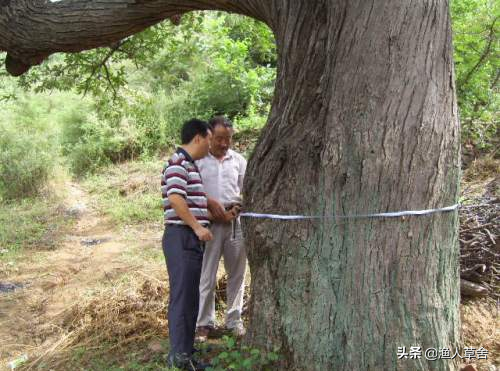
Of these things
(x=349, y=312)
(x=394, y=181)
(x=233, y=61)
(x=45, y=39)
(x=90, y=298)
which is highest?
(x=233, y=61)

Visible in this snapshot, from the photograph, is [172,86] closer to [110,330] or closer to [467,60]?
[467,60]

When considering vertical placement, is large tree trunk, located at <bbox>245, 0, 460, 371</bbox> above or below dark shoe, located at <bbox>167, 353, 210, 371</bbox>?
above

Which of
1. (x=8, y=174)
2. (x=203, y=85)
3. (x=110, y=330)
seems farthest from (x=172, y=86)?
(x=110, y=330)

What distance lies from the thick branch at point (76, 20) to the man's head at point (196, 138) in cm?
99

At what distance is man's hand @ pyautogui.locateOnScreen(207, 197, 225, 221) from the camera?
4.27 metres

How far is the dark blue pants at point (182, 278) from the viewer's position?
3766 millimetres

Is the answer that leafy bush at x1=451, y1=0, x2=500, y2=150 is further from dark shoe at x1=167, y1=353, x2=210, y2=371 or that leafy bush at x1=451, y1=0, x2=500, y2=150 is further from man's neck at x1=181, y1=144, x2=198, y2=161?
dark shoe at x1=167, y1=353, x2=210, y2=371

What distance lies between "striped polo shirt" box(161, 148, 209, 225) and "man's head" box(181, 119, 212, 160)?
0.06m

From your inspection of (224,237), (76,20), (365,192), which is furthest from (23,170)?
(365,192)

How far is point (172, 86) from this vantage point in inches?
645

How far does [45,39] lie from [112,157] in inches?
406

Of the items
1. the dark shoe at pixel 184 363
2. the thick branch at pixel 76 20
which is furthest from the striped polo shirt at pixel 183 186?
the thick branch at pixel 76 20

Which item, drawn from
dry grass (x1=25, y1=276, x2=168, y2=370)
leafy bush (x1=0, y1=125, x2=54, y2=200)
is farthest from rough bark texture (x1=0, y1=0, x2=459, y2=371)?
leafy bush (x1=0, y1=125, x2=54, y2=200)

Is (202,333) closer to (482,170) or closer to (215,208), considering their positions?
(215,208)
